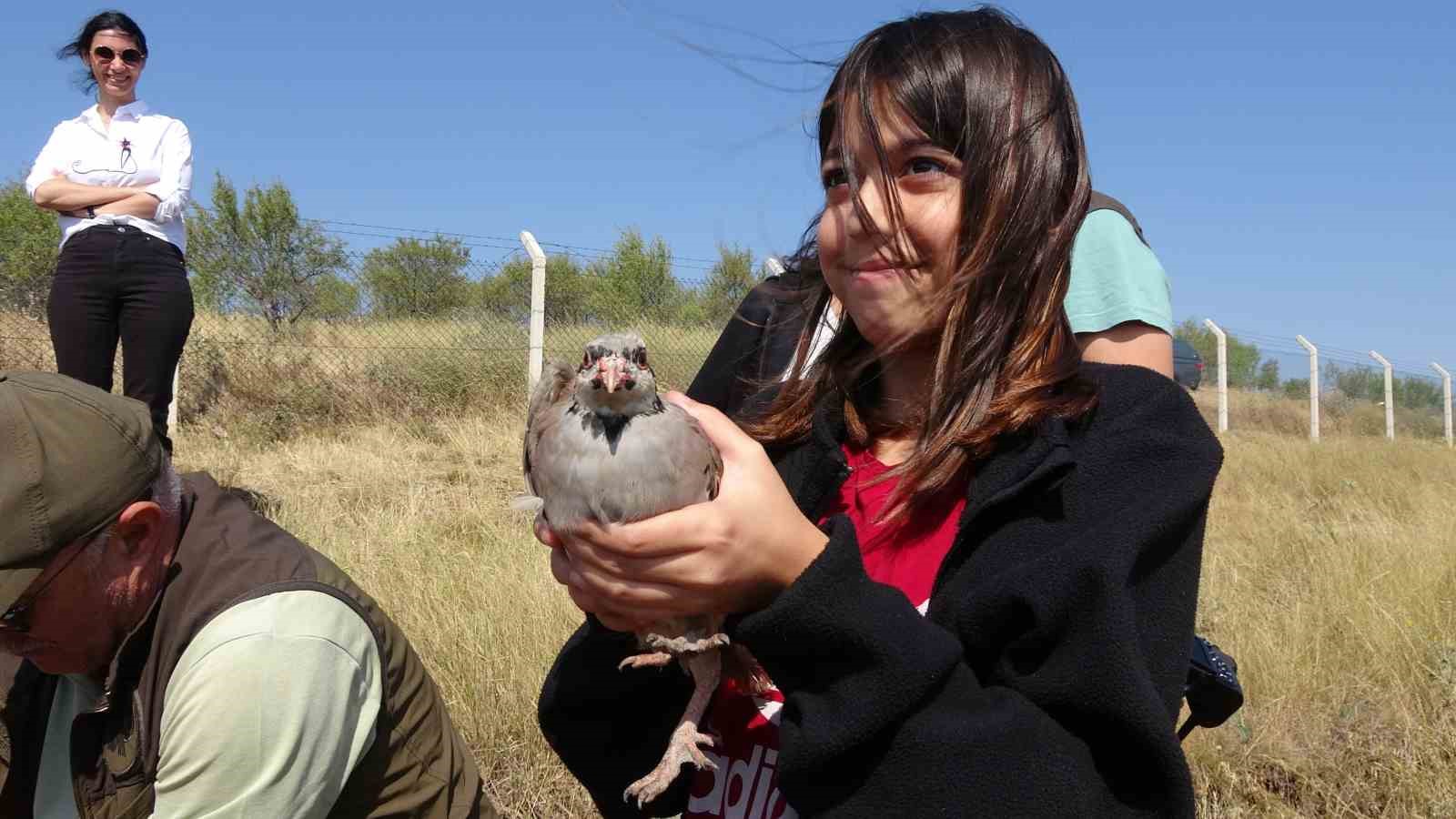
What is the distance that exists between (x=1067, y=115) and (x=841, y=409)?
2.87 ft

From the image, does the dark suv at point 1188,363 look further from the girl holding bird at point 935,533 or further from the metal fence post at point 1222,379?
the girl holding bird at point 935,533

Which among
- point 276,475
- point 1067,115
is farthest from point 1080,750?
point 276,475

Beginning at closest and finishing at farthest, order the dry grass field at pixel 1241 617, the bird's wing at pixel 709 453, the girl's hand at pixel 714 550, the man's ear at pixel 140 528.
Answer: the girl's hand at pixel 714 550 → the bird's wing at pixel 709 453 → the man's ear at pixel 140 528 → the dry grass field at pixel 1241 617

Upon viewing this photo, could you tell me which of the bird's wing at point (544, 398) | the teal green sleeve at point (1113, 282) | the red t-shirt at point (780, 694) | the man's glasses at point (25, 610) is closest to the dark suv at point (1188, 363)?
the teal green sleeve at point (1113, 282)

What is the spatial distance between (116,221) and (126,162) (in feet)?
1.30

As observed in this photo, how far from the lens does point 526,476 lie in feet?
9.69

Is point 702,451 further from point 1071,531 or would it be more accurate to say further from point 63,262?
point 63,262

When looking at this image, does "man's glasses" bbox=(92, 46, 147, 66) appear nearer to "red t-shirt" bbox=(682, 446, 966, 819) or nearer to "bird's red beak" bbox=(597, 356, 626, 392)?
"bird's red beak" bbox=(597, 356, 626, 392)

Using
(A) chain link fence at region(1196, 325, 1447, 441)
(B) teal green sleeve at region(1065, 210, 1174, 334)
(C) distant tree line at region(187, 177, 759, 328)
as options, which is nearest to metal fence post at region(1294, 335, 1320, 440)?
(A) chain link fence at region(1196, 325, 1447, 441)

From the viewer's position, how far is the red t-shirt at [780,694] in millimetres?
2287

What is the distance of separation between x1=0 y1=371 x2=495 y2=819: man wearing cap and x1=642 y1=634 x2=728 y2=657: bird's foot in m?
1.01

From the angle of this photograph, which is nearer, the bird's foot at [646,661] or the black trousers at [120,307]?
the bird's foot at [646,661]

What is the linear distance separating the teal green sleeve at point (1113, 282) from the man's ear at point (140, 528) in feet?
9.98

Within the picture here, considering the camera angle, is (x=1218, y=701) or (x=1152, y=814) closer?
(x=1152, y=814)
